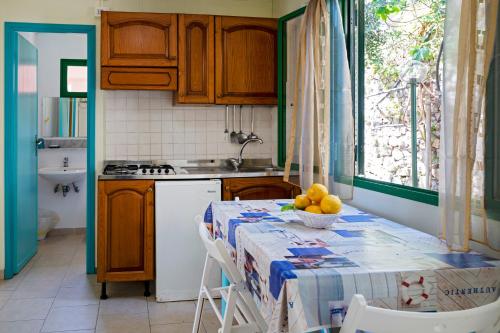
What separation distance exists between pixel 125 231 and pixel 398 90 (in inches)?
A: 85.2

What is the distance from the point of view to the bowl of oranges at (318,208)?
223 centimetres

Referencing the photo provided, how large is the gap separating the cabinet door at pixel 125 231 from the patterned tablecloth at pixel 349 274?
1.94m

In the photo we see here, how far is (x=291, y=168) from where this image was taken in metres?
3.96

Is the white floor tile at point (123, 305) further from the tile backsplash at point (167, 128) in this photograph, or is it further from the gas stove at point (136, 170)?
the tile backsplash at point (167, 128)

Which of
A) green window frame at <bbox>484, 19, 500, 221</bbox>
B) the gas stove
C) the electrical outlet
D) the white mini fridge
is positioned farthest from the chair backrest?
the electrical outlet

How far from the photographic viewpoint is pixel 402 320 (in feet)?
4.36

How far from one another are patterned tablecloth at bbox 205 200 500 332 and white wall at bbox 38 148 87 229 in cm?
458

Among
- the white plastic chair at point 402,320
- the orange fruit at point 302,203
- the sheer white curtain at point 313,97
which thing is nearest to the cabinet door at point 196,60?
the sheer white curtain at point 313,97

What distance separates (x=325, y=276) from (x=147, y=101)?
132 inches

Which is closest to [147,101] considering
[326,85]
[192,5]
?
[192,5]

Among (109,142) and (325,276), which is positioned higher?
(109,142)

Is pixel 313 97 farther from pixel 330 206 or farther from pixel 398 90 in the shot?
Answer: pixel 330 206

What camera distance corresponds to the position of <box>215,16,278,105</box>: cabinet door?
4.29m

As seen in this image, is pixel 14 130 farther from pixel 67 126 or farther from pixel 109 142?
pixel 67 126
